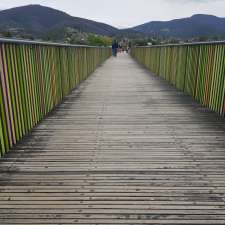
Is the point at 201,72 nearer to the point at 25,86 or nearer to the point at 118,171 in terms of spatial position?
the point at 25,86

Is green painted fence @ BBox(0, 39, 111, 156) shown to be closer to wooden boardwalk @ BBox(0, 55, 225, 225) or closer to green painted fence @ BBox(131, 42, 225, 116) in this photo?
wooden boardwalk @ BBox(0, 55, 225, 225)

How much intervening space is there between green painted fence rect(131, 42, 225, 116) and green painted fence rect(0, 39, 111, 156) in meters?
3.35

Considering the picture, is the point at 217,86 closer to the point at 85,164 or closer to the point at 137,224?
the point at 85,164

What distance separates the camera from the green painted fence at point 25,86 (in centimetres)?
375

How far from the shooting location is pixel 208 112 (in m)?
5.89

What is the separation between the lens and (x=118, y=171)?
130 inches

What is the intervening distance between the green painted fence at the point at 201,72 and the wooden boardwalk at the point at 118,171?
1.62ft

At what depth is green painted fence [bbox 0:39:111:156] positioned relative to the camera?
12.3 ft

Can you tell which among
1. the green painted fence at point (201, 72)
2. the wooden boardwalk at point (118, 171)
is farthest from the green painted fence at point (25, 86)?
the green painted fence at point (201, 72)

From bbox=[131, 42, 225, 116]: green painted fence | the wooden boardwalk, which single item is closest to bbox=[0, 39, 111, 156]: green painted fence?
the wooden boardwalk

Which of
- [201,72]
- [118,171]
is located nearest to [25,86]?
[118,171]

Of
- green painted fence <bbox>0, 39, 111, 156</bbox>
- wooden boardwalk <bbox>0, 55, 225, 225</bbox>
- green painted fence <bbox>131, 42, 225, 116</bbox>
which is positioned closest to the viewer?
wooden boardwalk <bbox>0, 55, 225, 225</bbox>

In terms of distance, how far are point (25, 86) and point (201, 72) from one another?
4.06 m

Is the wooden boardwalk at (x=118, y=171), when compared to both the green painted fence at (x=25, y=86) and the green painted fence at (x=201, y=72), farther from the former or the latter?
the green painted fence at (x=201, y=72)
